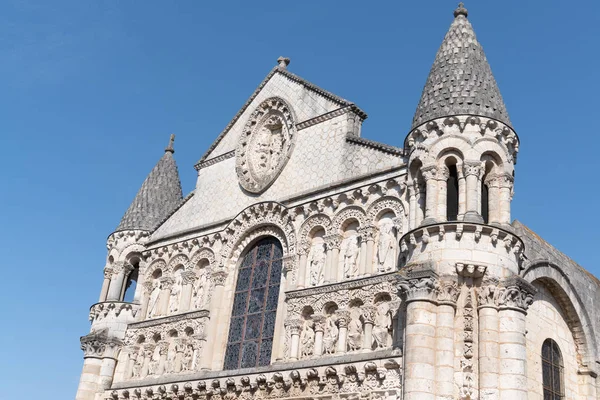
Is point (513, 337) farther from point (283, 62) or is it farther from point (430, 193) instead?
point (283, 62)

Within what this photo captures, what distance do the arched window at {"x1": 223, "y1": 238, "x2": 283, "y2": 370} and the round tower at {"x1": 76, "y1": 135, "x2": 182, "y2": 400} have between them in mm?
3870

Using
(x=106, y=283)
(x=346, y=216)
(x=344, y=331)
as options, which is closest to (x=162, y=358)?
(x=106, y=283)

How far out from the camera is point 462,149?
49.5 feet

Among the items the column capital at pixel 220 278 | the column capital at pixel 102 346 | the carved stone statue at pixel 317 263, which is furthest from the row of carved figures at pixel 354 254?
the column capital at pixel 102 346

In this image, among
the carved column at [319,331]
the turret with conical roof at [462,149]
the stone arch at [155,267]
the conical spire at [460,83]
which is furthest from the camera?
the stone arch at [155,267]

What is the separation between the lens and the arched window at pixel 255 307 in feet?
58.6

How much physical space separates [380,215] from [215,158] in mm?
6952

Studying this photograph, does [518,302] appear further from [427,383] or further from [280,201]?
[280,201]

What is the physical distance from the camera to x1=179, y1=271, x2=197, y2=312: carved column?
65.9ft

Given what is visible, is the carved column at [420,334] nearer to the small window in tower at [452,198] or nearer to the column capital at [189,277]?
the small window in tower at [452,198]

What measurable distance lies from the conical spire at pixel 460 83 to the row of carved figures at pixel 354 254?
2.57 m

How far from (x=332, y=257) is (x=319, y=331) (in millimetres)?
1759

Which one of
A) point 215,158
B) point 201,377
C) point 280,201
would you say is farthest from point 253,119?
point 201,377

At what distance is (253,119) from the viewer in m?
21.4
